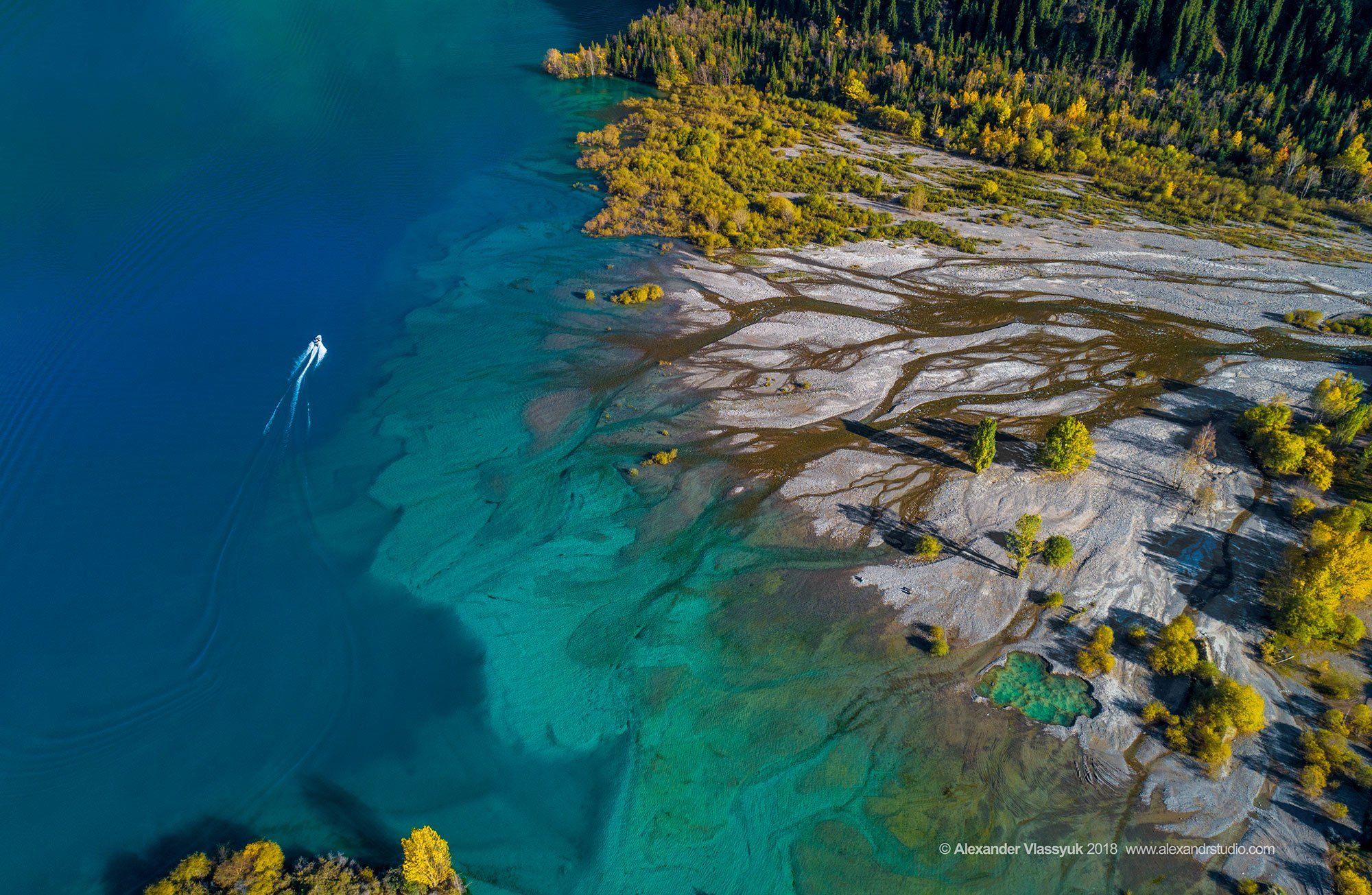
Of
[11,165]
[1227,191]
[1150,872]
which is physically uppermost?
[11,165]

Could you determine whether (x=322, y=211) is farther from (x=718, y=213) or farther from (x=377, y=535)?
(x=377, y=535)

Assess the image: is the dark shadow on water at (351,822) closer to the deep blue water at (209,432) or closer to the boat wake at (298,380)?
the deep blue water at (209,432)

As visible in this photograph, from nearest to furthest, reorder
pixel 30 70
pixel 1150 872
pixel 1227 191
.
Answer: pixel 1150 872, pixel 1227 191, pixel 30 70

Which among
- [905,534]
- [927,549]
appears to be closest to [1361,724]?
[927,549]

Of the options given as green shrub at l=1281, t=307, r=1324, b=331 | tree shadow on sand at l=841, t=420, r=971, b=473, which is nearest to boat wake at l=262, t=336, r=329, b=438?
tree shadow on sand at l=841, t=420, r=971, b=473

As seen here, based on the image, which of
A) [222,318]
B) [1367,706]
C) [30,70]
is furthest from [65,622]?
[30,70]

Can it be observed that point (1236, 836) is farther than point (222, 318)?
No
